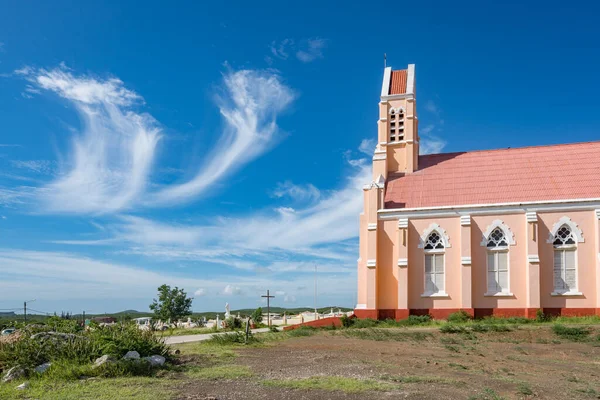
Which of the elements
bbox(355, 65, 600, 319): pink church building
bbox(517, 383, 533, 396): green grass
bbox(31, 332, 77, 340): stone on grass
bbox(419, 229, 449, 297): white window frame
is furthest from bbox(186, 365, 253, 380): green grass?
bbox(419, 229, 449, 297): white window frame

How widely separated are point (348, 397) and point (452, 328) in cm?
1550

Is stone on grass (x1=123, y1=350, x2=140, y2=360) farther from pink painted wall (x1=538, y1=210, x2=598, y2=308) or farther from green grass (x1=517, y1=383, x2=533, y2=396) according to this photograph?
pink painted wall (x1=538, y1=210, x2=598, y2=308)

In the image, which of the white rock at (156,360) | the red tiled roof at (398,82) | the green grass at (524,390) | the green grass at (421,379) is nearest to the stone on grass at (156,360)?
the white rock at (156,360)

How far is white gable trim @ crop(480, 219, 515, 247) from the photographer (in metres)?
31.5

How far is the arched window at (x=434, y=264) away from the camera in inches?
1292

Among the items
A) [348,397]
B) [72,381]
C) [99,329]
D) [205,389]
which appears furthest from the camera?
[99,329]

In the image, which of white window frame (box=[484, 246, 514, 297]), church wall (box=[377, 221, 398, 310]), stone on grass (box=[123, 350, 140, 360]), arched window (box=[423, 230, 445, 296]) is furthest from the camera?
church wall (box=[377, 221, 398, 310])

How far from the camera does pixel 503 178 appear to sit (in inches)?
1347

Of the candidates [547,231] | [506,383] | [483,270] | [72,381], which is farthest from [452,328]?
[72,381]

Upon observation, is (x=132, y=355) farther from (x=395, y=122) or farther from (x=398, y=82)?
(x=398, y=82)

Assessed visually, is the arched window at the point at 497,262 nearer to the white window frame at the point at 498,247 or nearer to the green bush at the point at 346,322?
the white window frame at the point at 498,247

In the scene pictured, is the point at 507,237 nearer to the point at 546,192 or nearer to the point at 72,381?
the point at 546,192

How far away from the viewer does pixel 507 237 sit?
31578 millimetres

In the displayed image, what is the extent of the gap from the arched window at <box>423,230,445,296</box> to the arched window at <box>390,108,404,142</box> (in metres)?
8.55
